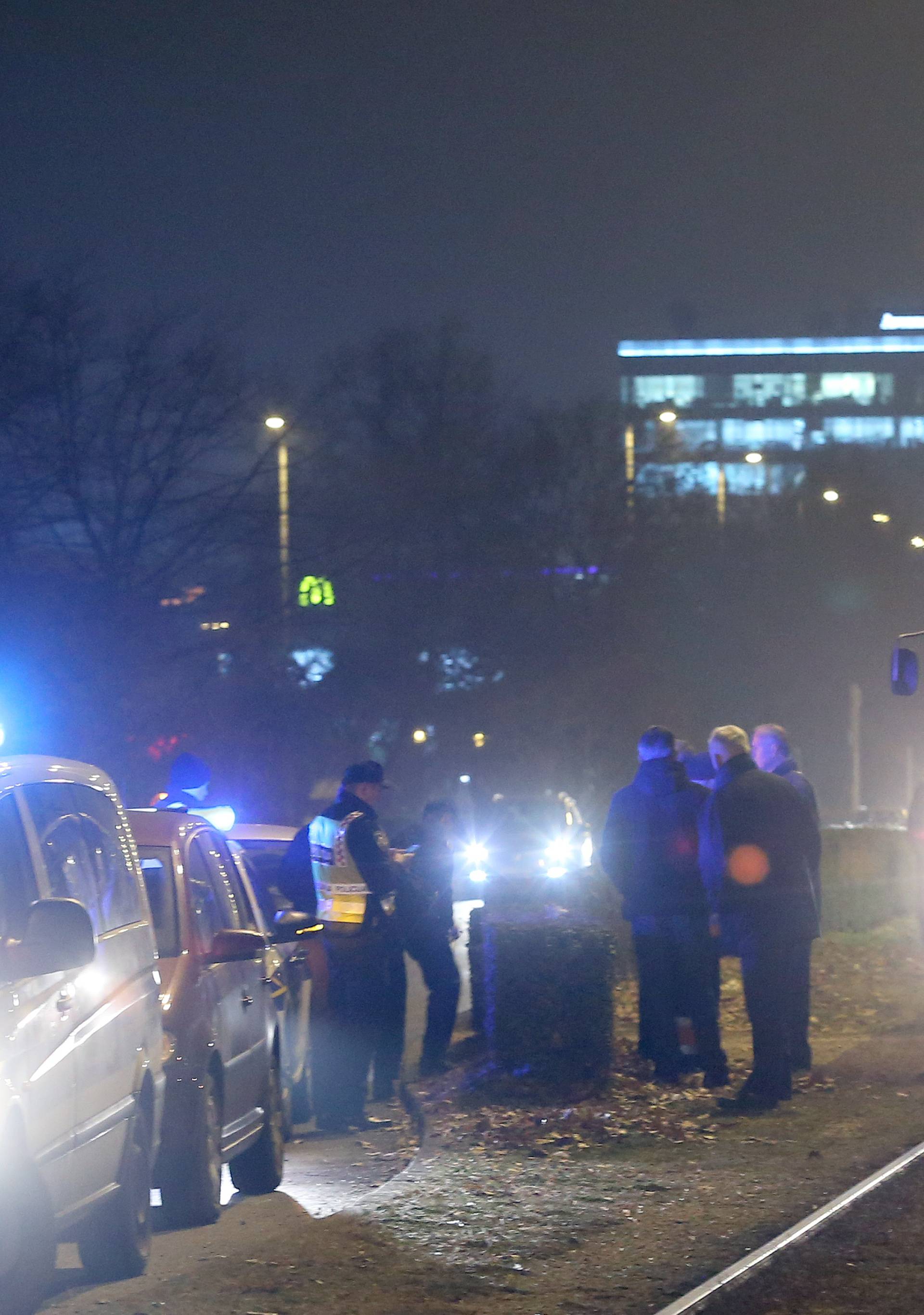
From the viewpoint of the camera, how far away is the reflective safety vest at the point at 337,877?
31.5ft

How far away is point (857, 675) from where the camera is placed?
54.3m

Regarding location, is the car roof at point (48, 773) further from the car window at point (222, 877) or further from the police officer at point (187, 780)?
the police officer at point (187, 780)

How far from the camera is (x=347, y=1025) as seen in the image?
9.51 m

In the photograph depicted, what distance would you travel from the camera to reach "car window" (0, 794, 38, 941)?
4980 mm

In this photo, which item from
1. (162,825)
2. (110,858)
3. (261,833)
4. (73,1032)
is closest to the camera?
(73,1032)

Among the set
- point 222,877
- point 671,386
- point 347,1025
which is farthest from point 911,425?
point 222,877

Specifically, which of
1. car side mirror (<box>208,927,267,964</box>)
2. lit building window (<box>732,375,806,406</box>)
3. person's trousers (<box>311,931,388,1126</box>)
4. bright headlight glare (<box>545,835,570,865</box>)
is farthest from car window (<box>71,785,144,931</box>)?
lit building window (<box>732,375,806,406</box>)

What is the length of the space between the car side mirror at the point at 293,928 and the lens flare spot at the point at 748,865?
219 cm

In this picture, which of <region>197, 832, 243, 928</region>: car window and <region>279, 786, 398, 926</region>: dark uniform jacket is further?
<region>279, 786, 398, 926</region>: dark uniform jacket

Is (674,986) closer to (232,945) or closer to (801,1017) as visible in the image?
(801,1017)

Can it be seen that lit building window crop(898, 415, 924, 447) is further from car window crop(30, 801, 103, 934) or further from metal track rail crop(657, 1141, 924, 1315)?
car window crop(30, 801, 103, 934)

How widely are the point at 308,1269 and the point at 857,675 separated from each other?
4970 cm

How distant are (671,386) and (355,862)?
150 metres

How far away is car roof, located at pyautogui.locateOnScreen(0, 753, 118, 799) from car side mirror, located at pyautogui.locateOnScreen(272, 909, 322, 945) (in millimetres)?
2246
